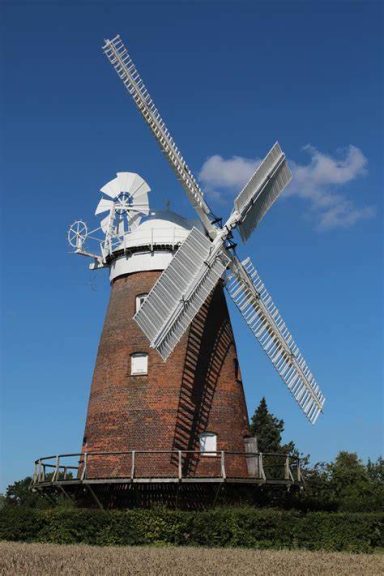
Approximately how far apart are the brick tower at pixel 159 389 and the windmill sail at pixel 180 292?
59.1 inches

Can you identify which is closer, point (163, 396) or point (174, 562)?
point (174, 562)

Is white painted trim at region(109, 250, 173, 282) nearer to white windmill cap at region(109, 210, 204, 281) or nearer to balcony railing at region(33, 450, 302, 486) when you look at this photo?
white windmill cap at region(109, 210, 204, 281)

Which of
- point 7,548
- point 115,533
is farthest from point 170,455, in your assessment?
point 7,548

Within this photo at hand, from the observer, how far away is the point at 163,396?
22.3 metres

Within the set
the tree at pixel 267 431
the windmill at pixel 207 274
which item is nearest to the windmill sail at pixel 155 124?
the windmill at pixel 207 274

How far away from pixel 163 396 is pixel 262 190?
316 inches

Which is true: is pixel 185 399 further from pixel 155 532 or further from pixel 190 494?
pixel 155 532

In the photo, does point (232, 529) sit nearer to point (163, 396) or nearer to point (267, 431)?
point (163, 396)

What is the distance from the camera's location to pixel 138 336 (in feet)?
76.3

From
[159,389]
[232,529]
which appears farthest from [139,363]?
[232,529]

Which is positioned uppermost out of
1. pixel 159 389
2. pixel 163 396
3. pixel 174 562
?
pixel 159 389

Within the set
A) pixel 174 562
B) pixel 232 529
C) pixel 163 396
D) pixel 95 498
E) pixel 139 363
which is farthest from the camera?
pixel 139 363

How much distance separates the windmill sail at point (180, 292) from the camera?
20.6 meters

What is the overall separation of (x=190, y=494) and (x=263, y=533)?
2737 mm
